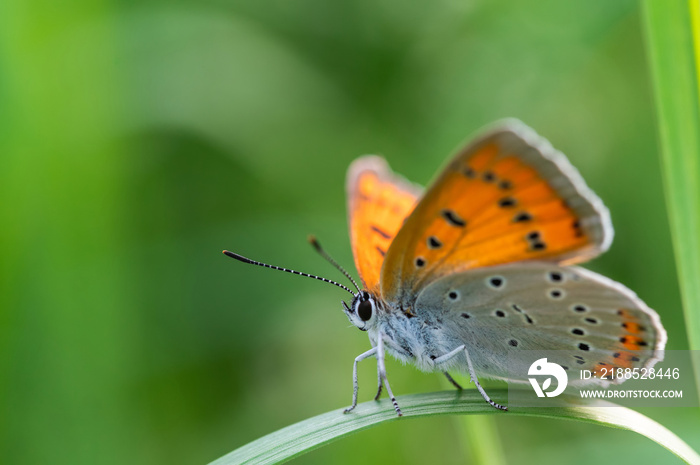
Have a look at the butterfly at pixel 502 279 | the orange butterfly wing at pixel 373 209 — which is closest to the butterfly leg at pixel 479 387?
the butterfly at pixel 502 279

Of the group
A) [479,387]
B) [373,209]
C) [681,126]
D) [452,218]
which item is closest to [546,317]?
[479,387]

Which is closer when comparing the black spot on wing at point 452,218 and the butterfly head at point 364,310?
the black spot on wing at point 452,218

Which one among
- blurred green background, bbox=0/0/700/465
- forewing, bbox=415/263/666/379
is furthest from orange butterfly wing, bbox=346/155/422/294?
blurred green background, bbox=0/0/700/465

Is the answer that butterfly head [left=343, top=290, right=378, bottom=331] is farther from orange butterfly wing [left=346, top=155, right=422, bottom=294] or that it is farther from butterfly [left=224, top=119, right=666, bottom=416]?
→ orange butterfly wing [left=346, top=155, right=422, bottom=294]

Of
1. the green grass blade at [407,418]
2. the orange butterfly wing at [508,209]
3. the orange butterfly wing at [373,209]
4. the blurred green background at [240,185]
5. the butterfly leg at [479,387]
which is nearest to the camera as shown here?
the green grass blade at [407,418]

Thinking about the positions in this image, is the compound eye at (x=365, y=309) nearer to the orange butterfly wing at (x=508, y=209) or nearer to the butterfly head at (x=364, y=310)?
the butterfly head at (x=364, y=310)
